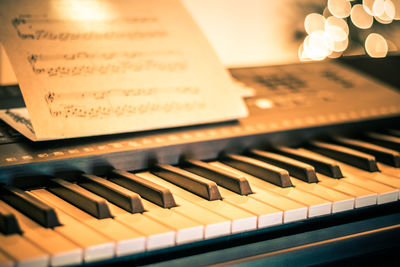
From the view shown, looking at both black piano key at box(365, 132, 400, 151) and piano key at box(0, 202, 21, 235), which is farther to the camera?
black piano key at box(365, 132, 400, 151)

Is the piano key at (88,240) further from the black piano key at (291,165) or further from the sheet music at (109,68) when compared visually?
the black piano key at (291,165)

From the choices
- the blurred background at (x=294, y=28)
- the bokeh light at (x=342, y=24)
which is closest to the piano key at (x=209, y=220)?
the blurred background at (x=294, y=28)

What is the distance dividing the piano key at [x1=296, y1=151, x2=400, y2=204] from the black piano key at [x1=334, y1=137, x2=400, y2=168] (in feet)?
0.39

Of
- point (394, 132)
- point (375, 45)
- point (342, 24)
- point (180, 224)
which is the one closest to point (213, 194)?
point (180, 224)

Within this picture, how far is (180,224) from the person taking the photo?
920 millimetres

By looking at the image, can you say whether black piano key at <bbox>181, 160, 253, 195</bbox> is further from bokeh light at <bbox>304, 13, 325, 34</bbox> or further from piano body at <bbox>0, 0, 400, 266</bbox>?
bokeh light at <bbox>304, 13, 325, 34</bbox>

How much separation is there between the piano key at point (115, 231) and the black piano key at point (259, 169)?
17.6 inches

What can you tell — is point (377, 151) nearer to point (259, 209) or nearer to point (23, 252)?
point (259, 209)

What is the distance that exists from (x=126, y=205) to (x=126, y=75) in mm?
434

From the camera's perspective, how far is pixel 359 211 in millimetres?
1227

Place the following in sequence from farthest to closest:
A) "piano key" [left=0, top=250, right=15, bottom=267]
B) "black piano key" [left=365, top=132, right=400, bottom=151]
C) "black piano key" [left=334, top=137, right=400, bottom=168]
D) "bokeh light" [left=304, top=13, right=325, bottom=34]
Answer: "bokeh light" [left=304, top=13, right=325, bottom=34] → "black piano key" [left=365, top=132, right=400, bottom=151] → "black piano key" [left=334, top=137, right=400, bottom=168] → "piano key" [left=0, top=250, right=15, bottom=267]

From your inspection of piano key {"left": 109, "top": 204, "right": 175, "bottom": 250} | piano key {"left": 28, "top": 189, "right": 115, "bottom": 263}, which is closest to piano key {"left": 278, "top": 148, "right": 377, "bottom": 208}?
piano key {"left": 109, "top": 204, "right": 175, "bottom": 250}

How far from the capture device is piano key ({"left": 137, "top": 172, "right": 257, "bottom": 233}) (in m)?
0.96

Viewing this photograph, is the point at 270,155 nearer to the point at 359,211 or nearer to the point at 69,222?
the point at 359,211
